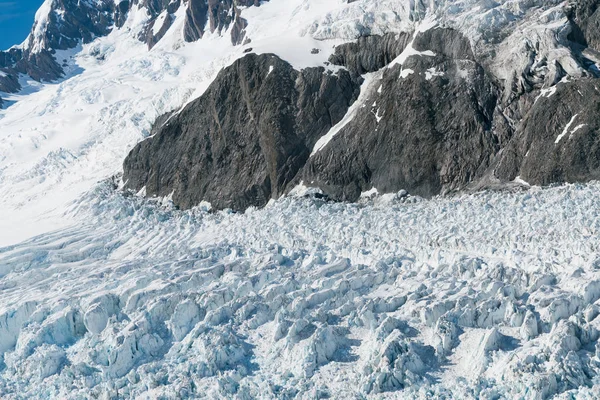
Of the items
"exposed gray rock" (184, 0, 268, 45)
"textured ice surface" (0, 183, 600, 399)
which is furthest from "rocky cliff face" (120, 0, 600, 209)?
"exposed gray rock" (184, 0, 268, 45)

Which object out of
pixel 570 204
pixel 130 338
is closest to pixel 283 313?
pixel 130 338

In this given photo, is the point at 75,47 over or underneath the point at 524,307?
over

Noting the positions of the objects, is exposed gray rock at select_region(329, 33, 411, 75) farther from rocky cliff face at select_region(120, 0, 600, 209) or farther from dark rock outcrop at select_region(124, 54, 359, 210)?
dark rock outcrop at select_region(124, 54, 359, 210)

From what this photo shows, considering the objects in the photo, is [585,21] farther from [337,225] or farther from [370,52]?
[337,225]

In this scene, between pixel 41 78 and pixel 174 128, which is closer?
pixel 174 128

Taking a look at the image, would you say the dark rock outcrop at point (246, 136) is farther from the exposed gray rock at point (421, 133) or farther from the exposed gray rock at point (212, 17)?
the exposed gray rock at point (212, 17)

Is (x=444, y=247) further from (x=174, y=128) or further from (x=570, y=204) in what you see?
(x=174, y=128)

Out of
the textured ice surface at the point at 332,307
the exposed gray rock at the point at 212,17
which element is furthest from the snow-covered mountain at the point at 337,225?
the exposed gray rock at the point at 212,17
